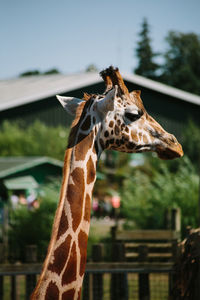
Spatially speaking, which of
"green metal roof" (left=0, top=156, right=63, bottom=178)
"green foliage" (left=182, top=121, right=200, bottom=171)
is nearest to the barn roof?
"green foliage" (left=182, top=121, right=200, bottom=171)

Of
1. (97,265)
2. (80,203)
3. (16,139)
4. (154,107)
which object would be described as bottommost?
(97,265)

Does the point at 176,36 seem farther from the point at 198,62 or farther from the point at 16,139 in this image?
the point at 16,139

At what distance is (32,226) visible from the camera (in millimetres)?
11938

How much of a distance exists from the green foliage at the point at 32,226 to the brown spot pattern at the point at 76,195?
7.76 meters

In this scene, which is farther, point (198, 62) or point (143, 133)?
point (198, 62)

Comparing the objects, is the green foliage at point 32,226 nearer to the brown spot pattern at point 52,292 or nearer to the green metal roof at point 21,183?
the green metal roof at point 21,183

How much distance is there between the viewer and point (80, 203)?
3.73 metres

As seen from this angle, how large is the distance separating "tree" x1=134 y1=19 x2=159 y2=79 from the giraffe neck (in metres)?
48.3

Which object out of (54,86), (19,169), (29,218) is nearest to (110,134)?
(29,218)

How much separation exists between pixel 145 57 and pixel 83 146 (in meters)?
52.3

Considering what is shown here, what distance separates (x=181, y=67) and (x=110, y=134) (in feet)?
160

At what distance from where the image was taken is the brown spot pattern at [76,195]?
3.68 meters

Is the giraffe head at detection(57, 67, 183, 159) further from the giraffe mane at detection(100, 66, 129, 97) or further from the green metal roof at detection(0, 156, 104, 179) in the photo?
the green metal roof at detection(0, 156, 104, 179)

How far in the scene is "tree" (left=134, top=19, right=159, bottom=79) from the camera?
2053 inches
